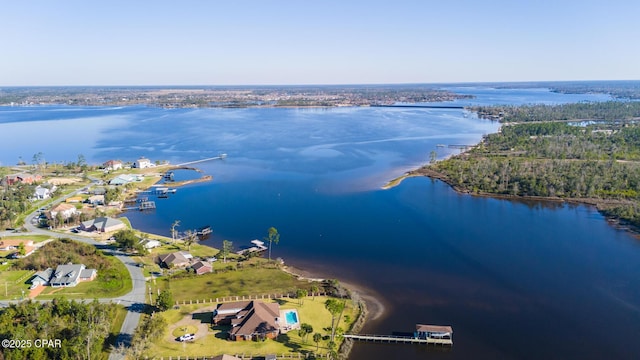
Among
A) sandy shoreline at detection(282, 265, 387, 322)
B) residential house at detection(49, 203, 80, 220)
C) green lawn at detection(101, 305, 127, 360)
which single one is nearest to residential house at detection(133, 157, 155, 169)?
residential house at detection(49, 203, 80, 220)

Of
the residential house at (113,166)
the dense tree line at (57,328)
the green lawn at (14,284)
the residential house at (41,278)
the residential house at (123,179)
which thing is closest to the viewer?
the dense tree line at (57,328)

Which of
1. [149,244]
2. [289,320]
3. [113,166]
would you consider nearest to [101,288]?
[149,244]

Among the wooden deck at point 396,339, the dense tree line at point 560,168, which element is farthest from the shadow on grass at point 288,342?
the dense tree line at point 560,168

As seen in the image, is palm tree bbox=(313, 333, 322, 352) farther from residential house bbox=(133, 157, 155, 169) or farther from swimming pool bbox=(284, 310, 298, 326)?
residential house bbox=(133, 157, 155, 169)

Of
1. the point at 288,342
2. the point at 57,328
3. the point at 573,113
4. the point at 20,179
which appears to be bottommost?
the point at 288,342

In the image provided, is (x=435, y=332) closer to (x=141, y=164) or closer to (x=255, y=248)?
(x=255, y=248)

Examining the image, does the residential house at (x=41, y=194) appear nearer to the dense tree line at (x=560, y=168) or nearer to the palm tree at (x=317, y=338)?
the palm tree at (x=317, y=338)
